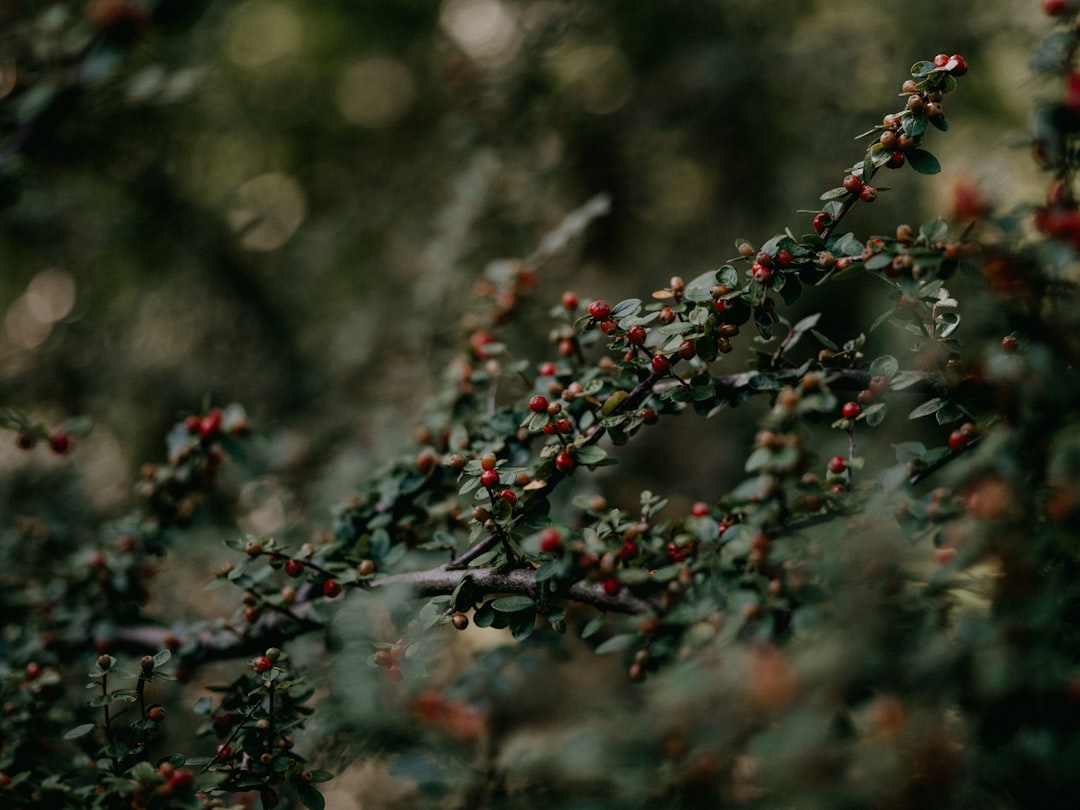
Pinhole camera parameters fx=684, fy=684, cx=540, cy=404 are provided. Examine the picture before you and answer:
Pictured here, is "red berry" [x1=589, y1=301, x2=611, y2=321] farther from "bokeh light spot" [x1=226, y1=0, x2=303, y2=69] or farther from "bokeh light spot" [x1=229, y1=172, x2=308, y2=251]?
"bokeh light spot" [x1=226, y1=0, x2=303, y2=69]

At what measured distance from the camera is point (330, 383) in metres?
3.57

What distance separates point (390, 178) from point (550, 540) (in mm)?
3968

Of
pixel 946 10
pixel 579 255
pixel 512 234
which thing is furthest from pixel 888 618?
pixel 946 10

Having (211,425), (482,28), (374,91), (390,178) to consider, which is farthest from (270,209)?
(211,425)

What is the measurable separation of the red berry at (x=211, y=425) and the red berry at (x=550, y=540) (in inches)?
39.7

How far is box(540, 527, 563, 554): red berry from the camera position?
108 cm

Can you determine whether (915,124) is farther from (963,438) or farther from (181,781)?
(181,781)

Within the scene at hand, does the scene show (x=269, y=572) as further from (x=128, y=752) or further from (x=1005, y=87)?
(x=1005, y=87)

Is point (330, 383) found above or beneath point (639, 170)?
beneath

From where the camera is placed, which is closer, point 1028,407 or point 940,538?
point 1028,407

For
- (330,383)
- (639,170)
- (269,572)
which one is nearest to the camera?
(269,572)

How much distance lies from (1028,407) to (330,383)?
323 centimetres

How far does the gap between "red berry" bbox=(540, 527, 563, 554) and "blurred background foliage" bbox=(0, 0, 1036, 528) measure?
123 cm

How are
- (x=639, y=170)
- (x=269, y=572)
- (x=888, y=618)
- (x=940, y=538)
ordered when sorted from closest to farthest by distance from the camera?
(x=888, y=618) → (x=940, y=538) → (x=269, y=572) → (x=639, y=170)
